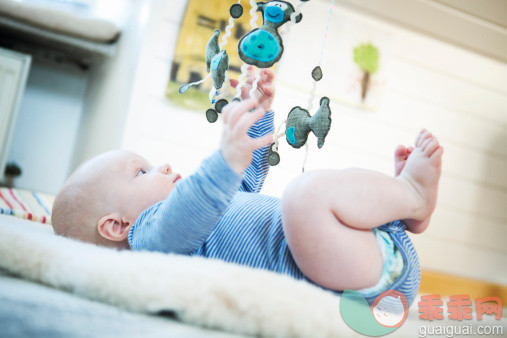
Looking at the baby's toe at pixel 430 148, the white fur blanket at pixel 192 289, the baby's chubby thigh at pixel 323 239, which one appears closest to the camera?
the white fur blanket at pixel 192 289

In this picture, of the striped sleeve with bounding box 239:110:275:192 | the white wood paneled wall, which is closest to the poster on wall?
the white wood paneled wall

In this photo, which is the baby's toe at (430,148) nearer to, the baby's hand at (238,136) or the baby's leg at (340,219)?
the baby's leg at (340,219)

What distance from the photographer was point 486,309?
80cm

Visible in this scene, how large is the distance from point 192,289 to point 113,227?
388 mm

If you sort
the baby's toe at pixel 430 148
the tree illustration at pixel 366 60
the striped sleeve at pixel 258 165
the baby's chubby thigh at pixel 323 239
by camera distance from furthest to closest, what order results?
1. the tree illustration at pixel 366 60
2. the striped sleeve at pixel 258 165
3. the baby's toe at pixel 430 148
4. the baby's chubby thigh at pixel 323 239

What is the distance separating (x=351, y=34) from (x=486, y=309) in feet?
4.28

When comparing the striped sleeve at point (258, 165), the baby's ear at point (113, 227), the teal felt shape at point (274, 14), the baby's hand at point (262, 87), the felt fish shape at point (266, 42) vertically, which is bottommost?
the baby's ear at point (113, 227)

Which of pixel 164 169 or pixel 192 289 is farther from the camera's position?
pixel 164 169

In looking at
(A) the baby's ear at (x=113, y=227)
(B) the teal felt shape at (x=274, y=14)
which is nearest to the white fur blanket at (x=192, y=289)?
(A) the baby's ear at (x=113, y=227)

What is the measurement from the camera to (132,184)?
82 centimetres

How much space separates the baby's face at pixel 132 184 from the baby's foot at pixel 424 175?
411mm

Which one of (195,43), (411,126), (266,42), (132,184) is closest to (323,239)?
(266,42)

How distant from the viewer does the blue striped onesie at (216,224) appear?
624 mm

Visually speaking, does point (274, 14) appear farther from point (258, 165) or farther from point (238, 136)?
point (258, 165)
